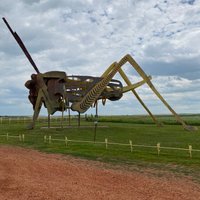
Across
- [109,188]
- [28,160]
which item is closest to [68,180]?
[109,188]

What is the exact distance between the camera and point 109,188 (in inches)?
605

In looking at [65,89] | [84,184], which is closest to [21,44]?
[65,89]

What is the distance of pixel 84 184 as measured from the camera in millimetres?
16203

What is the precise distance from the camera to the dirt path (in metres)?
13.9

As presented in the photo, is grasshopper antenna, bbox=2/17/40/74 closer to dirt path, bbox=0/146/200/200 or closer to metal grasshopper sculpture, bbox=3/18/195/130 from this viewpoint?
metal grasshopper sculpture, bbox=3/18/195/130

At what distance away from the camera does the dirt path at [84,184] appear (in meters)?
13.9

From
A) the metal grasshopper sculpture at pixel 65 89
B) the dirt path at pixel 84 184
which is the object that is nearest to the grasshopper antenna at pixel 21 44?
the metal grasshopper sculpture at pixel 65 89

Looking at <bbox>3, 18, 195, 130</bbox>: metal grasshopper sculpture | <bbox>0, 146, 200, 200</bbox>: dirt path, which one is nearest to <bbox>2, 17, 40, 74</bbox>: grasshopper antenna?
<bbox>3, 18, 195, 130</bbox>: metal grasshopper sculpture

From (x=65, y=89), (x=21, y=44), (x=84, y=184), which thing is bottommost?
(x=84, y=184)

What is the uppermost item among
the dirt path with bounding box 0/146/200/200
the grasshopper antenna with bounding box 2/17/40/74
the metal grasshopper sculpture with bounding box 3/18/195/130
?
the grasshopper antenna with bounding box 2/17/40/74

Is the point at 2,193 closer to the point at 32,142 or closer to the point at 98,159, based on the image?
the point at 98,159

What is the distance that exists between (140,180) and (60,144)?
19360 millimetres

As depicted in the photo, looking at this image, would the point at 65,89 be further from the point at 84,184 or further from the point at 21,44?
the point at 84,184

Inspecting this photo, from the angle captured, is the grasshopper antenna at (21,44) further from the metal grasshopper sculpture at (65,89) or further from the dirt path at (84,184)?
the dirt path at (84,184)
